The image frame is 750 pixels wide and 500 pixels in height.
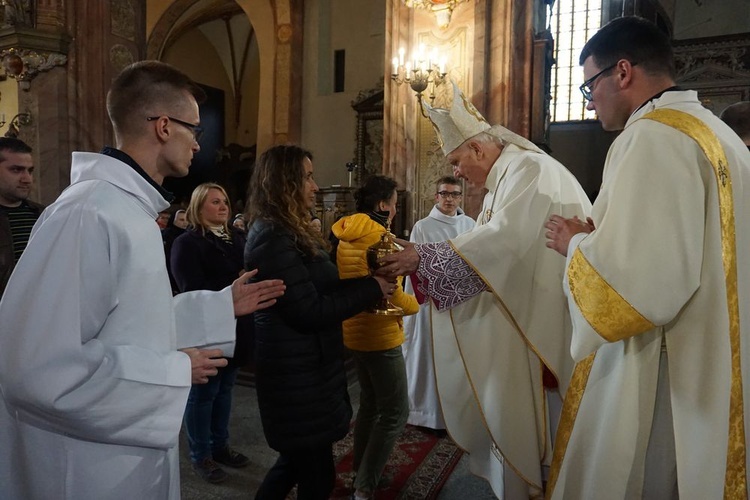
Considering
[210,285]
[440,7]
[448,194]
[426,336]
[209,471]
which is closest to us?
[209,471]

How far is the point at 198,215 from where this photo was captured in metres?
3.43

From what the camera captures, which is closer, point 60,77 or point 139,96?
point 139,96

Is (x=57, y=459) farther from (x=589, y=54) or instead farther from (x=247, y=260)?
(x=589, y=54)

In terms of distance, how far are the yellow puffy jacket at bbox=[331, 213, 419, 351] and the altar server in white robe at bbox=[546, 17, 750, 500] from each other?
1.20m

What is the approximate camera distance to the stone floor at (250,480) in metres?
3.10

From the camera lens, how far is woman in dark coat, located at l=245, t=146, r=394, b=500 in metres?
2.03

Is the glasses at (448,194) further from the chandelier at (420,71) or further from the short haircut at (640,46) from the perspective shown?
the short haircut at (640,46)

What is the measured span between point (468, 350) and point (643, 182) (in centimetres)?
129

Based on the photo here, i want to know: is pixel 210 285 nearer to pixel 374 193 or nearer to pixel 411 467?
pixel 374 193

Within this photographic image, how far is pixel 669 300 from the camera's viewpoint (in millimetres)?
1453

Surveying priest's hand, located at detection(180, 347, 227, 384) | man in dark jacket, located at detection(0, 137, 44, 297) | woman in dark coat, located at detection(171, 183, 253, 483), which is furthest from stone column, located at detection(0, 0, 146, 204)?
priest's hand, located at detection(180, 347, 227, 384)

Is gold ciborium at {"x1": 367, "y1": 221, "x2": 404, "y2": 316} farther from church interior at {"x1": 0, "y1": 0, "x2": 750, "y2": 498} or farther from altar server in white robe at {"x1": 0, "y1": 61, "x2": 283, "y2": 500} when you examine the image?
church interior at {"x1": 0, "y1": 0, "x2": 750, "y2": 498}

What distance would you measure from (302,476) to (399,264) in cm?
102

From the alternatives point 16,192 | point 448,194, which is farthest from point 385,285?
point 448,194
